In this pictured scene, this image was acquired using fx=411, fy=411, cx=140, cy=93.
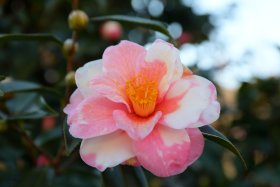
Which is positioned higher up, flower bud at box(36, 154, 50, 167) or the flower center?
the flower center

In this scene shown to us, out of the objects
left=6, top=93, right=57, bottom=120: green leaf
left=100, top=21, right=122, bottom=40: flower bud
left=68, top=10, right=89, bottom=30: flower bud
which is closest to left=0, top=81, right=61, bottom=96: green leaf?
left=6, top=93, right=57, bottom=120: green leaf

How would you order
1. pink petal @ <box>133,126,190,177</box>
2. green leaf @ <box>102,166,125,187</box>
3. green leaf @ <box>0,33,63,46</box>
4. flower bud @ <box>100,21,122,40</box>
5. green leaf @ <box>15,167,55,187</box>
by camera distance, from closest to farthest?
pink petal @ <box>133,126,190,177</box> → green leaf @ <box>102,166,125,187</box> → green leaf @ <box>0,33,63,46</box> → green leaf @ <box>15,167,55,187</box> → flower bud @ <box>100,21,122,40</box>

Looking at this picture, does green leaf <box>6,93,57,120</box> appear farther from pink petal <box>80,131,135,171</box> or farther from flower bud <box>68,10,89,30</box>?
pink petal <box>80,131,135,171</box>

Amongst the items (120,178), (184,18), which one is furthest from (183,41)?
(120,178)

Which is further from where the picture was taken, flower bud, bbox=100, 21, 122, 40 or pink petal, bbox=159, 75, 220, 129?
flower bud, bbox=100, 21, 122, 40

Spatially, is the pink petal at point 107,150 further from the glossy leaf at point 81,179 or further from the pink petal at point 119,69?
the glossy leaf at point 81,179

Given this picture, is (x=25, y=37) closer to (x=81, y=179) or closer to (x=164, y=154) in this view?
(x=164, y=154)

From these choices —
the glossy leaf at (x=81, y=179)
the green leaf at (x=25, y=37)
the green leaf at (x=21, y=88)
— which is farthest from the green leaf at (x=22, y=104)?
the glossy leaf at (x=81, y=179)

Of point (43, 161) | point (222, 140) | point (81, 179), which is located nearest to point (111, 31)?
point (81, 179)
